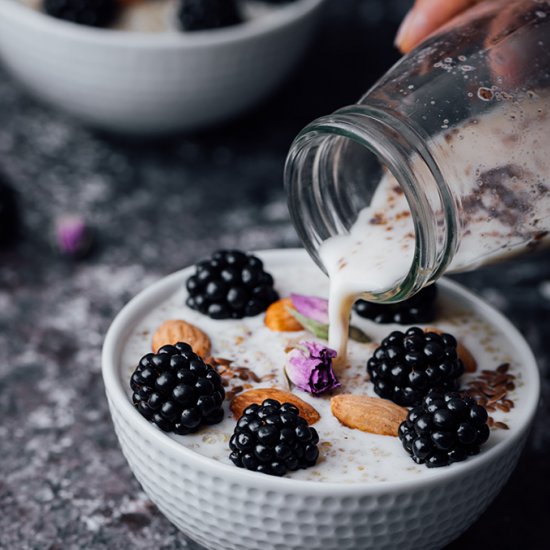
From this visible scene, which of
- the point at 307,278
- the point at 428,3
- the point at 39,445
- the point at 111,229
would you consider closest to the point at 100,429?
the point at 39,445

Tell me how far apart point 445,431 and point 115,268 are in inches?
24.8

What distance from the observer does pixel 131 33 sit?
1.33 meters

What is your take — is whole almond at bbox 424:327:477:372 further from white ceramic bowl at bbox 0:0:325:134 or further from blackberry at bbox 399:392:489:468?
white ceramic bowl at bbox 0:0:325:134

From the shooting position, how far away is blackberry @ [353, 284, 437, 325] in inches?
34.6

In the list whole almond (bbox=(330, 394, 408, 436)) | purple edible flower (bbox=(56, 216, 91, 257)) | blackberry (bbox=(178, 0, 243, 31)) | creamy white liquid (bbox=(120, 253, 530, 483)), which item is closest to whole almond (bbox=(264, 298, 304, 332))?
creamy white liquid (bbox=(120, 253, 530, 483))

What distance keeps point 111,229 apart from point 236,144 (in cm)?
28

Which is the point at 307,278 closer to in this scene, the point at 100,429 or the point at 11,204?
the point at 100,429

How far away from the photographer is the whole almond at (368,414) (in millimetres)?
757

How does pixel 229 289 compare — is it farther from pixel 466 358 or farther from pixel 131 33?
pixel 131 33

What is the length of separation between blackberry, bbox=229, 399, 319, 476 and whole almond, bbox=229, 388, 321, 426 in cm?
4

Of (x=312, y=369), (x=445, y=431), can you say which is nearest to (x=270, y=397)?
(x=312, y=369)

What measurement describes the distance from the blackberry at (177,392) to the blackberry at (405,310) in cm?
18

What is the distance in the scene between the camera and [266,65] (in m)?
1.39

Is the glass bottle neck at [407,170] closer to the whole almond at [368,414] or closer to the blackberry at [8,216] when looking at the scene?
the whole almond at [368,414]
